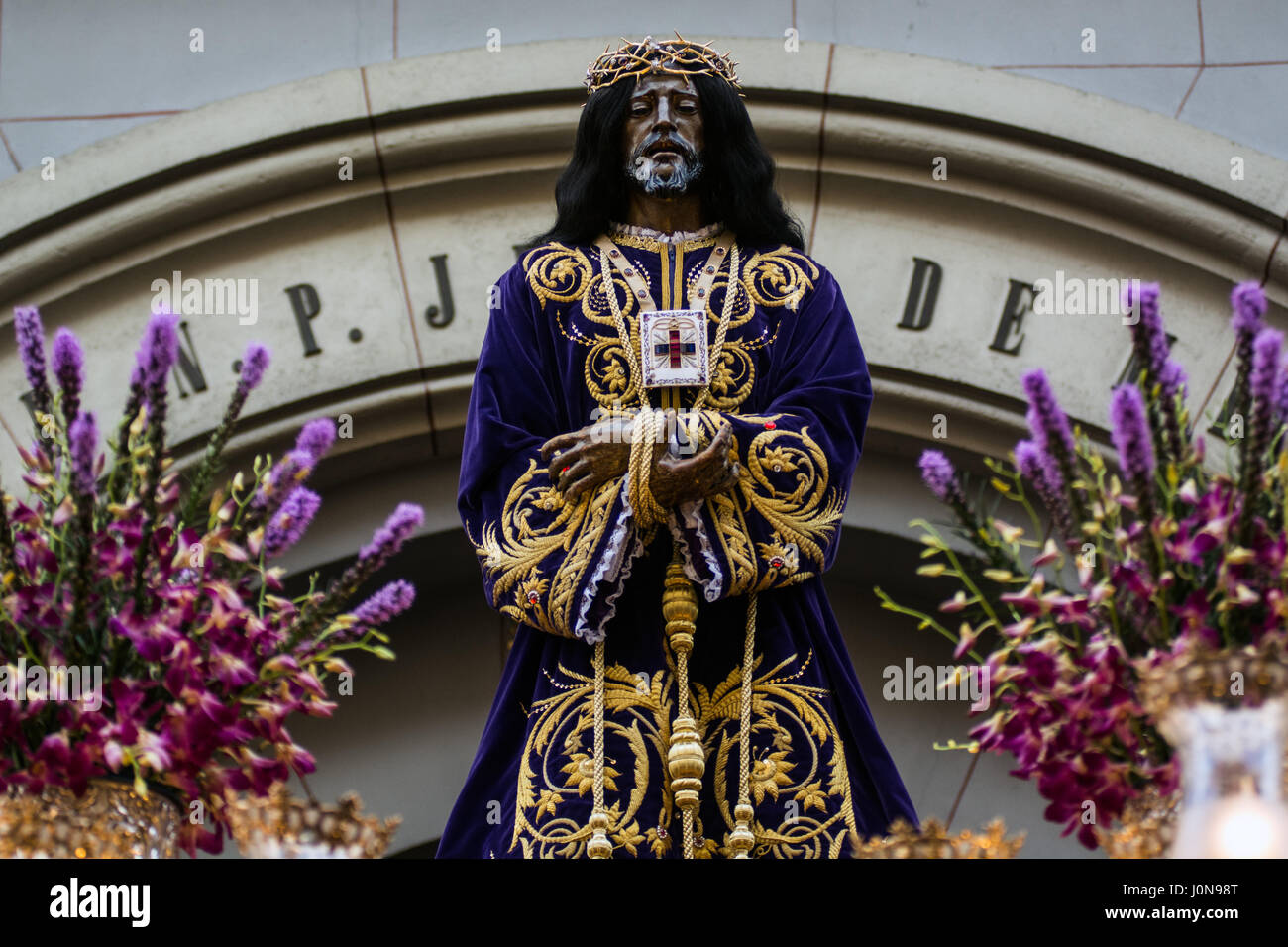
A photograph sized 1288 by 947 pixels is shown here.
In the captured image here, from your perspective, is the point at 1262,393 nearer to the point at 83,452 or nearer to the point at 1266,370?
the point at 1266,370

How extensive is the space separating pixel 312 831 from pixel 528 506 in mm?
1495

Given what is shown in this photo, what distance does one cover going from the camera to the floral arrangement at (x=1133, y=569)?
3.23 meters

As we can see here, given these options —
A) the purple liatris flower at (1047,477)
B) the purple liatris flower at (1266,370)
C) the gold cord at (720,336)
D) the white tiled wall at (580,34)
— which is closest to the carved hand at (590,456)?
the gold cord at (720,336)

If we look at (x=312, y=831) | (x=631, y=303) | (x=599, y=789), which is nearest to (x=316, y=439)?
(x=312, y=831)

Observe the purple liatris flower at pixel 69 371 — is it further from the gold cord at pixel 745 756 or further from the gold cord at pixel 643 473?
the gold cord at pixel 745 756

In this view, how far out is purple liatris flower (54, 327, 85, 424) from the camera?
141 inches

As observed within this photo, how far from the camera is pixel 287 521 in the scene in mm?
3781

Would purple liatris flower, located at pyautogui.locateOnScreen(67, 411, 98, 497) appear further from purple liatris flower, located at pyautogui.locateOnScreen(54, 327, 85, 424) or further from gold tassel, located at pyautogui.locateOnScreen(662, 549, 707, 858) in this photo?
gold tassel, located at pyautogui.locateOnScreen(662, 549, 707, 858)

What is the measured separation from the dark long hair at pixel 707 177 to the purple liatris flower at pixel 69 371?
1.57 metres

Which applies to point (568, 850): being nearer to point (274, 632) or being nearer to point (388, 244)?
point (274, 632)

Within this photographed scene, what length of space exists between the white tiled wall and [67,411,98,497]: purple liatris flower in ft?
14.4

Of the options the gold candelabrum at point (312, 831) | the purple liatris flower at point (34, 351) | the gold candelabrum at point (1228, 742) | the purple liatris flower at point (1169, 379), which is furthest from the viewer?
the purple liatris flower at point (34, 351)
